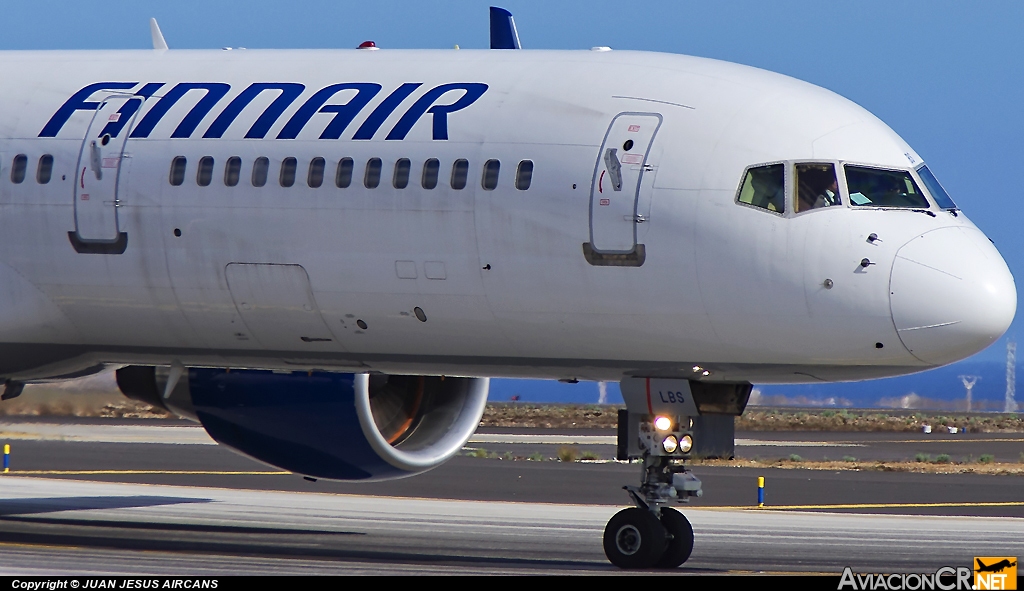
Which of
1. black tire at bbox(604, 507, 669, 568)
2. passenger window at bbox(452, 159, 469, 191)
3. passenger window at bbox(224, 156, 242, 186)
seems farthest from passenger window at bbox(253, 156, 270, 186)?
A: black tire at bbox(604, 507, 669, 568)

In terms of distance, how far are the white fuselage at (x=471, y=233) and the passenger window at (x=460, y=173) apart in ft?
0.16

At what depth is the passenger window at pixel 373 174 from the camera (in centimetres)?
1769

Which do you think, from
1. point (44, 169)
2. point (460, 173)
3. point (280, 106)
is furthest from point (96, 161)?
point (460, 173)

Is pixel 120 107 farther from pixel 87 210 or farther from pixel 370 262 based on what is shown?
pixel 370 262

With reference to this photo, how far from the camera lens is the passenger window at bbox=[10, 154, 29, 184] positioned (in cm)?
1934

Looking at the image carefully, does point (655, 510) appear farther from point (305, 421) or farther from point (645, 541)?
point (305, 421)

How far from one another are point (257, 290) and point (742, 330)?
5.45m

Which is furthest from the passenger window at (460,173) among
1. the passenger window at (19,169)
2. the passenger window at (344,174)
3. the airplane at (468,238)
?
the passenger window at (19,169)

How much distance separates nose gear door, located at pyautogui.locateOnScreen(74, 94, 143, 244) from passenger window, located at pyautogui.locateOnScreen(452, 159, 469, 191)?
161 inches

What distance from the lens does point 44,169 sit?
19203mm

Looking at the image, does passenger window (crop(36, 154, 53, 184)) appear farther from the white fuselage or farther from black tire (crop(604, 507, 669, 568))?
black tire (crop(604, 507, 669, 568))

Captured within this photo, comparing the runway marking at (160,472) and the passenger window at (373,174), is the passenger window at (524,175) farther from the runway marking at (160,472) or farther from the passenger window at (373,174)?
the runway marking at (160,472)

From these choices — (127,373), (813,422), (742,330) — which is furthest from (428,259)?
(813,422)

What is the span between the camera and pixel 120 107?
765 inches
